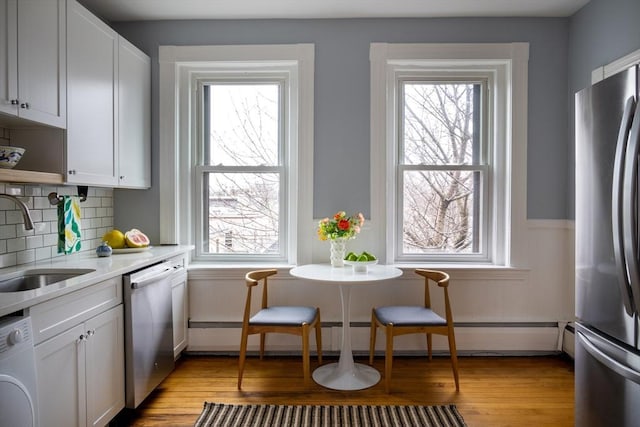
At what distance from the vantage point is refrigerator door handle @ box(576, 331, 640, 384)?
1441 millimetres

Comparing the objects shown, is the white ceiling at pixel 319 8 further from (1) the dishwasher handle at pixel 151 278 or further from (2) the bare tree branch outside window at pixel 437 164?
(1) the dishwasher handle at pixel 151 278

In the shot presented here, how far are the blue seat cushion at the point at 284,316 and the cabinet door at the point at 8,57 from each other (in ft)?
Answer: 5.68

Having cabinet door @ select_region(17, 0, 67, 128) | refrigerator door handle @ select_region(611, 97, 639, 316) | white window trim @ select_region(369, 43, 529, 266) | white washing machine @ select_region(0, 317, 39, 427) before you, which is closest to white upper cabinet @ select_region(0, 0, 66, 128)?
cabinet door @ select_region(17, 0, 67, 128)

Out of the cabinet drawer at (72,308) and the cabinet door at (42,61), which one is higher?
the cabinet door at (42,61)

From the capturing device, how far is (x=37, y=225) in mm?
2361

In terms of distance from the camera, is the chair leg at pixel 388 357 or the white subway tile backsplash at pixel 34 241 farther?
the chair leg at pixel 388 357

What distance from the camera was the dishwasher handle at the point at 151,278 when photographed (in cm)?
221

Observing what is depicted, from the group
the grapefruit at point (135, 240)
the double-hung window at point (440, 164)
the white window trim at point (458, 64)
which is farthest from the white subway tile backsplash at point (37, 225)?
the double-hung window at point (440, 164)

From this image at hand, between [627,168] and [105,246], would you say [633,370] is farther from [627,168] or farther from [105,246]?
[105,246]

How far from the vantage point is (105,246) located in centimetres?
259

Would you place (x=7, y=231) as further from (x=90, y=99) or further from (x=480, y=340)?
(x=480, y=340)

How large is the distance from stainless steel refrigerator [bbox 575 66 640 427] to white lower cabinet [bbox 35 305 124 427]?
2256 mm

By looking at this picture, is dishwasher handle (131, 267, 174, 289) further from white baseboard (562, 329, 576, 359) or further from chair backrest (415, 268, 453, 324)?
white baseboard (562, 329, 576, 359)

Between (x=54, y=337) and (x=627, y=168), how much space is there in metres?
2.34
